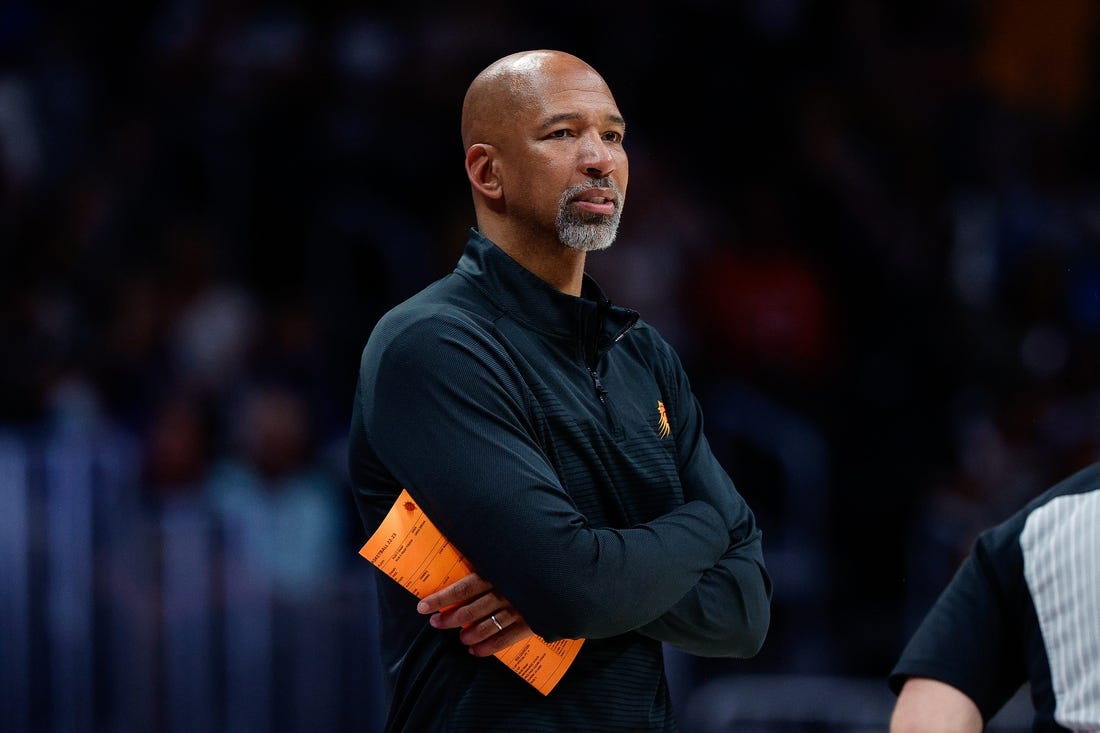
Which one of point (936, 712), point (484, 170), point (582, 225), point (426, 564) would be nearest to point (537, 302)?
point (582, 225)

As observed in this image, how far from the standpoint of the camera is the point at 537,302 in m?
2.69

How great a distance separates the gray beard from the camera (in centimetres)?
267

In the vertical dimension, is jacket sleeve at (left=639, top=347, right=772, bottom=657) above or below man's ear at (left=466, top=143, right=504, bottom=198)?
below

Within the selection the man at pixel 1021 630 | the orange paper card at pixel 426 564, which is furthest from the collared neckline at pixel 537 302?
the man at pixel 1021 630

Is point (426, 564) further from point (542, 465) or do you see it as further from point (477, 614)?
point (542, 465)

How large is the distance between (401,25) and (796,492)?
3.66 metres

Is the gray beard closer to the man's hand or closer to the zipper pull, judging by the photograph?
the zipper pull

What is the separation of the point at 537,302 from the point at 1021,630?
0.96 metres

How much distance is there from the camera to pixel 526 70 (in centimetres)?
270

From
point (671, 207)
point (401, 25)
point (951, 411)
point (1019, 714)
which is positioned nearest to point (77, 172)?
point (401, 25)

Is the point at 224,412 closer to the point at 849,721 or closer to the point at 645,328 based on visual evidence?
the point at 849,721

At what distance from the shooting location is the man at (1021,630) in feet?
7.73

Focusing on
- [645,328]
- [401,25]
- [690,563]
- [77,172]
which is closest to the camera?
[690,563]

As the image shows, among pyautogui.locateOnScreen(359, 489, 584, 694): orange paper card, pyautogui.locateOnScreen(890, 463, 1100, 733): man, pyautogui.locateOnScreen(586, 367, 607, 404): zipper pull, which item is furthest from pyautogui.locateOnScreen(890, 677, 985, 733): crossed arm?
pyautogui.locateOnScreen(586, 367, 607, 404): zipper pull
